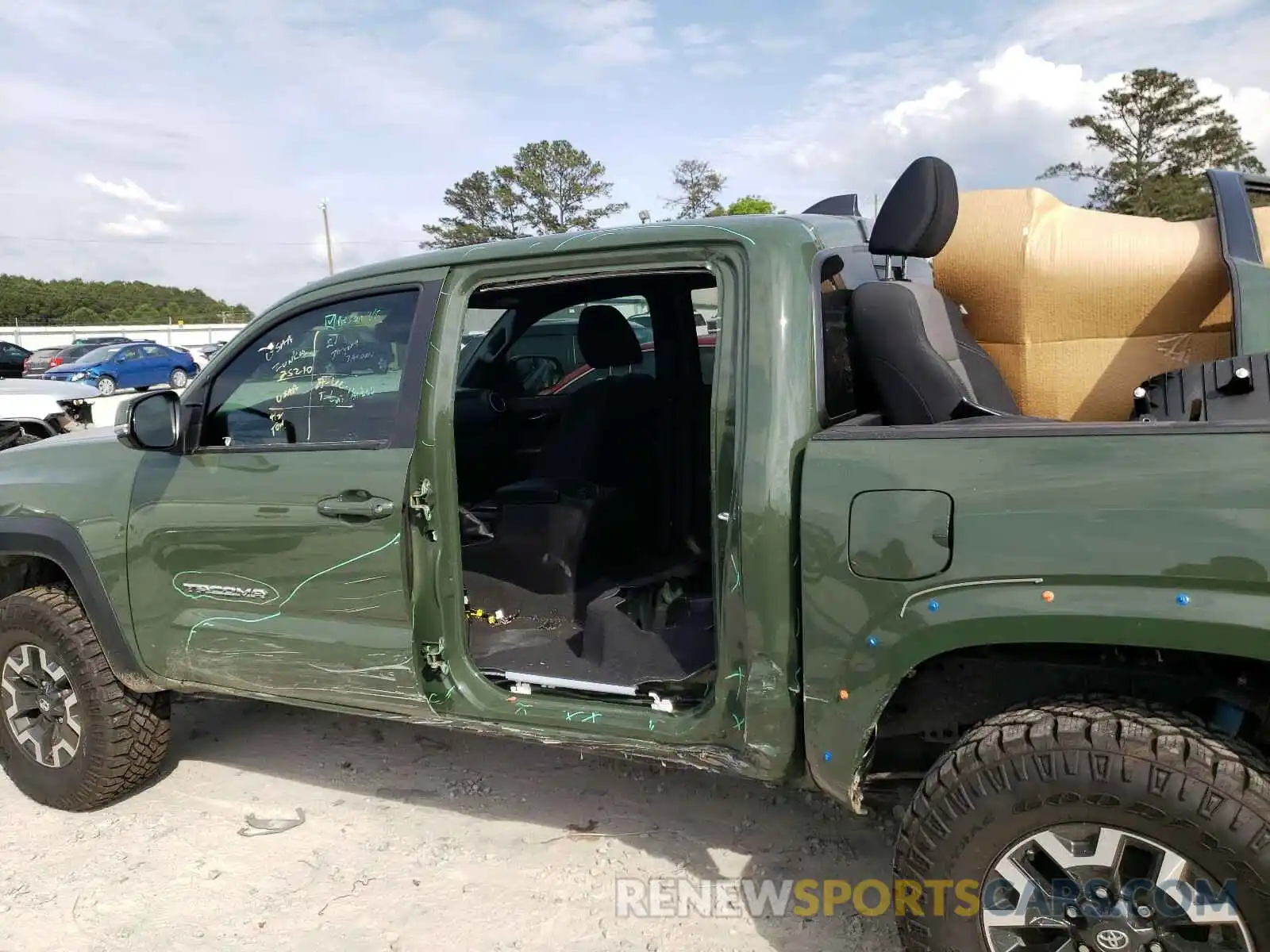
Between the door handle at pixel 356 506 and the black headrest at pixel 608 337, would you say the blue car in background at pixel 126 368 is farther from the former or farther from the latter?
the door handle at pixel 356 506

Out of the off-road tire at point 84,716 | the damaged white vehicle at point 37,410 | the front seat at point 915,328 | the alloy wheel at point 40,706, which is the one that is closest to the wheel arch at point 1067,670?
the front seat at point 915,328

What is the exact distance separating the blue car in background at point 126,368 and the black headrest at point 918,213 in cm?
2607

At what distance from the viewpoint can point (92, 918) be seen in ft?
9.11

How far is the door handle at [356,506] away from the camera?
2676 millimetres

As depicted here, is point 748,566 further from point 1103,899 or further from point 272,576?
point 272,576

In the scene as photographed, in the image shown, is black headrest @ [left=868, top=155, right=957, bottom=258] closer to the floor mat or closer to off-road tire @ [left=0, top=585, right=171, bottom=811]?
the floor mat

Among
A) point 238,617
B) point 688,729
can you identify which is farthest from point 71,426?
point 688,729

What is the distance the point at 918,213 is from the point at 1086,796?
4.71 feet

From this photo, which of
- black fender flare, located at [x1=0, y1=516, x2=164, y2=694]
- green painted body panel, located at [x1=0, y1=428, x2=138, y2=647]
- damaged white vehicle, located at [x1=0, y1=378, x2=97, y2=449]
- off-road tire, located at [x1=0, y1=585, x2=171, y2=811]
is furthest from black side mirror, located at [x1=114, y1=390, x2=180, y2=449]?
damaged white vehicle, located at [x1=0, y1=378, x2=97, y2=449]

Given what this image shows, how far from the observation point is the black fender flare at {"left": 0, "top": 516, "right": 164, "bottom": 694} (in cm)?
316

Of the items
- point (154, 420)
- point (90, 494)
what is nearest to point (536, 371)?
point (154, 420)

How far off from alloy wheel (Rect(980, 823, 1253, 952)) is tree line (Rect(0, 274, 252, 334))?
7426 cm

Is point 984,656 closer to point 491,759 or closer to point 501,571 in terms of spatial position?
point 501,571

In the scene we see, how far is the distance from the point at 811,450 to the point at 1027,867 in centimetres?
99
